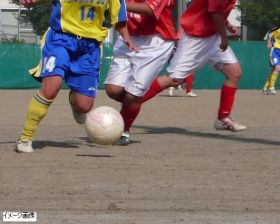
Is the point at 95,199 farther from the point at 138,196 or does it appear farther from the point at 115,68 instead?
the point at 115,68

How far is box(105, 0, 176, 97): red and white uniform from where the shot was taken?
1003 centimetres

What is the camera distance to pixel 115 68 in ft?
33.1

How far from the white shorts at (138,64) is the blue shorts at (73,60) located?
66cm

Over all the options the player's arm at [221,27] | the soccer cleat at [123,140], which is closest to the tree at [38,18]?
the player's arm at [221,27]

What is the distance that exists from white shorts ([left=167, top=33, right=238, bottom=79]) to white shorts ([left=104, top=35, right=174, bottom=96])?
3.10 ft

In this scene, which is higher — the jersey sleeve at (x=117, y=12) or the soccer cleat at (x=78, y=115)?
the jersey sleeve at (x=117, y=12)

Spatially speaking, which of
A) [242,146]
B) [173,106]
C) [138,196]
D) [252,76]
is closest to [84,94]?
[242,146]

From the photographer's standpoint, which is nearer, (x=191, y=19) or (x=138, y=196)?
(x=138, y=196)

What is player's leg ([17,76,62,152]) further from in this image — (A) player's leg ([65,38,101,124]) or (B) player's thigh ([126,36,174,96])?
(B) player's thigh ([126,36,174,96])

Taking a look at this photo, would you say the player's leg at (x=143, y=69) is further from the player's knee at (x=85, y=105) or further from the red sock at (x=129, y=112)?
the player's knee at (x=85, y=105)

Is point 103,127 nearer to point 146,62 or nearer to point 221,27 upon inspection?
point 146,62

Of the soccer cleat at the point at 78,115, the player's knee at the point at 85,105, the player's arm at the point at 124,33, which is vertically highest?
the player's arm at the point at 124,33

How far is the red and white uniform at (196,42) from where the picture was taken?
1088cm

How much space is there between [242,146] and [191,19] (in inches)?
74.6
